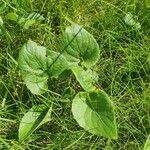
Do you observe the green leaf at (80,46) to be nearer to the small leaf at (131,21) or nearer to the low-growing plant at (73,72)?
the low-growing plant at (73,72)

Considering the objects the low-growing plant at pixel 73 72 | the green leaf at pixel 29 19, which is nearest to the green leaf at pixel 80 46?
the low-growing plant at pixel 73 72

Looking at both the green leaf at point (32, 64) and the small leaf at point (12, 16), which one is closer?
the green leaf at point (32, 64)

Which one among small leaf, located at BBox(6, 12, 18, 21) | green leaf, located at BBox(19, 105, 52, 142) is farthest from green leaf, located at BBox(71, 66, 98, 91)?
small leaf, located at BBox(6, 12, 18, 21)

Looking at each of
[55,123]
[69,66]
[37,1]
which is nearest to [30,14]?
[37,1]

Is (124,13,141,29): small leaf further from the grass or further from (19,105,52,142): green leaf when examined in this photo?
(19,105,52,142): green leaf

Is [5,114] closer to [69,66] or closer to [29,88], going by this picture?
[29,88]

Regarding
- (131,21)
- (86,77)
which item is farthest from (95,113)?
(131,21)

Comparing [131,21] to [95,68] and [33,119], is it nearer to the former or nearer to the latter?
[95,68]
